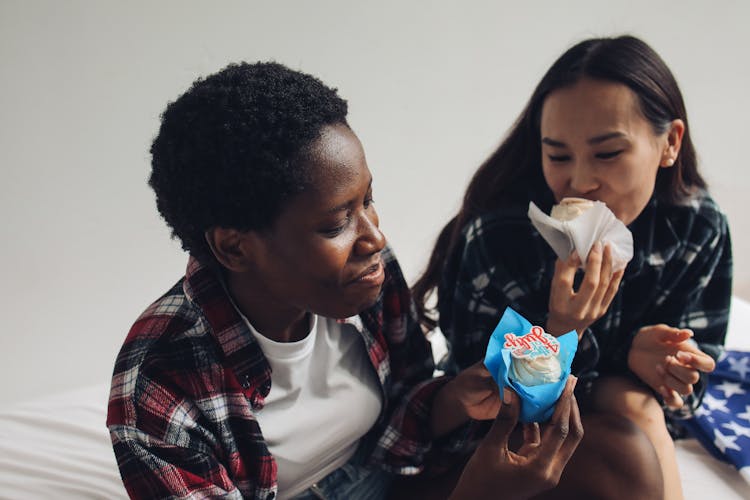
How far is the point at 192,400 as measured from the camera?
939 mm

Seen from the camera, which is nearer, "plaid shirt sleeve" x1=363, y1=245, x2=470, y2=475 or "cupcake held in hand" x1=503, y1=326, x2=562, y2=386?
"cupcake held in hand" x1=503, y1=326, x2=562, y2=386

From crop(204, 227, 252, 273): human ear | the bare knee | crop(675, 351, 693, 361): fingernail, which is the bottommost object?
the bare knee

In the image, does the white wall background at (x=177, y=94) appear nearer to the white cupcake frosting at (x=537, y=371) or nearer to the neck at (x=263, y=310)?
the neck at (x=263, y=310)

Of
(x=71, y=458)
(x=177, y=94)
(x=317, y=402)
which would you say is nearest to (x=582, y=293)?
(x=317, y=402)

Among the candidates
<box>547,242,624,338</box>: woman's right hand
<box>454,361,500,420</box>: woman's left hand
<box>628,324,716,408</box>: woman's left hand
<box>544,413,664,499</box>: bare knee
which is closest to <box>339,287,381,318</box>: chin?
<box>454,361,500,420</box>: woman's left hand

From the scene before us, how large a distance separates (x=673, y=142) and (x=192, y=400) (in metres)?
0.97

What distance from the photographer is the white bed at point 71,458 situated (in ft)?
4.22

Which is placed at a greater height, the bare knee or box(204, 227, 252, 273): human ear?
box(204, 227, 252, 273): human ear

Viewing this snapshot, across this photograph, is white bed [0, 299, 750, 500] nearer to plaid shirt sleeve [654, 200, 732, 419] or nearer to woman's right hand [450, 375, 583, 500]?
plaid shirt sleeve [654, 200, 732, 419]

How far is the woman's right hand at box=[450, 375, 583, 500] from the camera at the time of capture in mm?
928

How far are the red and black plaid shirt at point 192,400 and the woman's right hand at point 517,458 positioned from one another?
0.31m

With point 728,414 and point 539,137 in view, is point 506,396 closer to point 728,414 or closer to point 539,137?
point 539,137

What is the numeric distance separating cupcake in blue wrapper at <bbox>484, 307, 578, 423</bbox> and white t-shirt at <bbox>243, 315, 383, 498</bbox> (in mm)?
261

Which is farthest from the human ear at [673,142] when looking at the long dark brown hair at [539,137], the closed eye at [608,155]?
the closed eye at [608,155]
